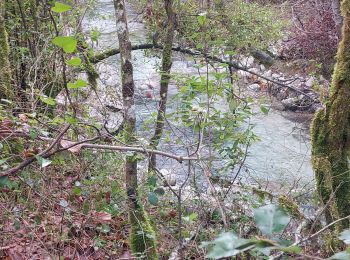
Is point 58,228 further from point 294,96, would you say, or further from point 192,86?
point 294,96

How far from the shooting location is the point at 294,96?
9.34 m

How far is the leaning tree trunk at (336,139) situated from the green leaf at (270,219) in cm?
204

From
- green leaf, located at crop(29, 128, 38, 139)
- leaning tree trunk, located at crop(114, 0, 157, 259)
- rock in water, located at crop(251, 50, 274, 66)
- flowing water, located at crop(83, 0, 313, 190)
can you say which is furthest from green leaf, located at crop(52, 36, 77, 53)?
rock in water, located at crop(251, 50, 274, 66)

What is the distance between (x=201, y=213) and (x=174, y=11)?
259 cm

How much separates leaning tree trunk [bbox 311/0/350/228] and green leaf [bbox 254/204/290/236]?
2042mm

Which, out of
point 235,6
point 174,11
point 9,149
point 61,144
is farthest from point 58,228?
point 235,6

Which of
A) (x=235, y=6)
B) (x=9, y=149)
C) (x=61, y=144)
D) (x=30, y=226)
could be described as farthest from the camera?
(x=235, y=6)

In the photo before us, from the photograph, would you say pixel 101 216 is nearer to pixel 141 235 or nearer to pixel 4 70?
pixel 141 235

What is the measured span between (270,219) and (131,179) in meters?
2.22

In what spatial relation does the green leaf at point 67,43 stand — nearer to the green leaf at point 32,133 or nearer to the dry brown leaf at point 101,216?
the green leaf at point 32,133

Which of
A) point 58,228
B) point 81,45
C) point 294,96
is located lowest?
point 294,96

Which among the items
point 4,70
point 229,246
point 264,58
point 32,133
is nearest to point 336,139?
point 32,133

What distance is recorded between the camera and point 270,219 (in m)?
0.87

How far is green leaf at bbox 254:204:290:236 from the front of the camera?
0.86 m
